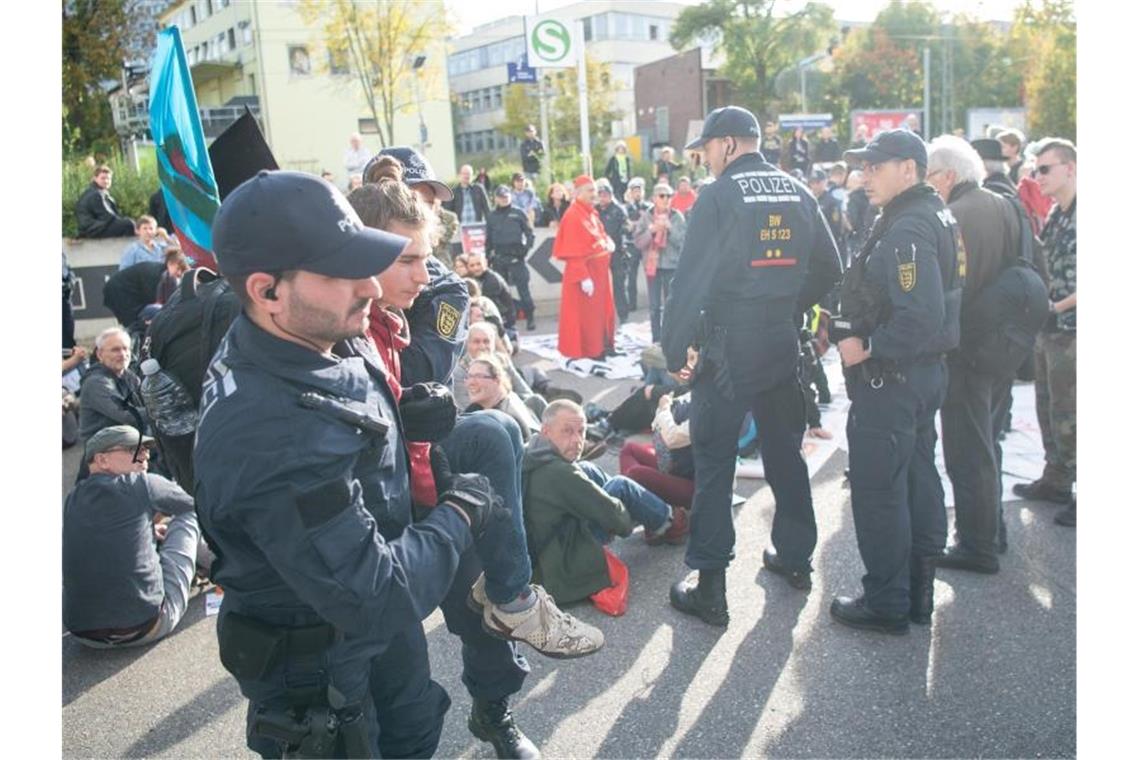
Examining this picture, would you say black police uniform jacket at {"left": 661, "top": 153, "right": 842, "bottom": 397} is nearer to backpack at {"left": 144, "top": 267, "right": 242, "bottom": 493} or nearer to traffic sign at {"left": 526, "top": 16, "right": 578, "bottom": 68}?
backpack at {"left": 144, "top": 267, "right": 242, "bottom": 493}

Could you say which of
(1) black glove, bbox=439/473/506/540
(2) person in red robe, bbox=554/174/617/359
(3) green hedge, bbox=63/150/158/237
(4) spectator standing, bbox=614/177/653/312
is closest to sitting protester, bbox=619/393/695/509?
(1) black glove, bbox=439/473/506/540

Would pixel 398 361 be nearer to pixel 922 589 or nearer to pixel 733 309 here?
pixel 733 309

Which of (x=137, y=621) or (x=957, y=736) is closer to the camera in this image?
(x=957, y=736)

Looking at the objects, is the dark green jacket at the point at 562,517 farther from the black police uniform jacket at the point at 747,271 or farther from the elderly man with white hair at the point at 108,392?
the elderly man with white hair at the point at 108,392

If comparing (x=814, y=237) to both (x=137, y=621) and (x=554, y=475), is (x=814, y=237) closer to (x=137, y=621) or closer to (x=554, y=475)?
(x=554, y=475)

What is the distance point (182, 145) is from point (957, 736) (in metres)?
3.30

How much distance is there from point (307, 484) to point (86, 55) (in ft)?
62.7

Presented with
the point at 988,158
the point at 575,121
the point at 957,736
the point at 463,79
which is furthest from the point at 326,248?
the point at 463,79

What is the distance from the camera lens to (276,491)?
69.7 inches

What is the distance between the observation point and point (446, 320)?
2.63 m

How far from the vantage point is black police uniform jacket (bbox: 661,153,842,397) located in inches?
157

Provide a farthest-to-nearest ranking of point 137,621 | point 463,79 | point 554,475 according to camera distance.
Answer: point 463,79, point 554,475, point 137,621

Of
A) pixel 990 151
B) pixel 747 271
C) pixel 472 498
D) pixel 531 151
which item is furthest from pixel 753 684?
pixel 531 151

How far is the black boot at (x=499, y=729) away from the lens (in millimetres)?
3146
